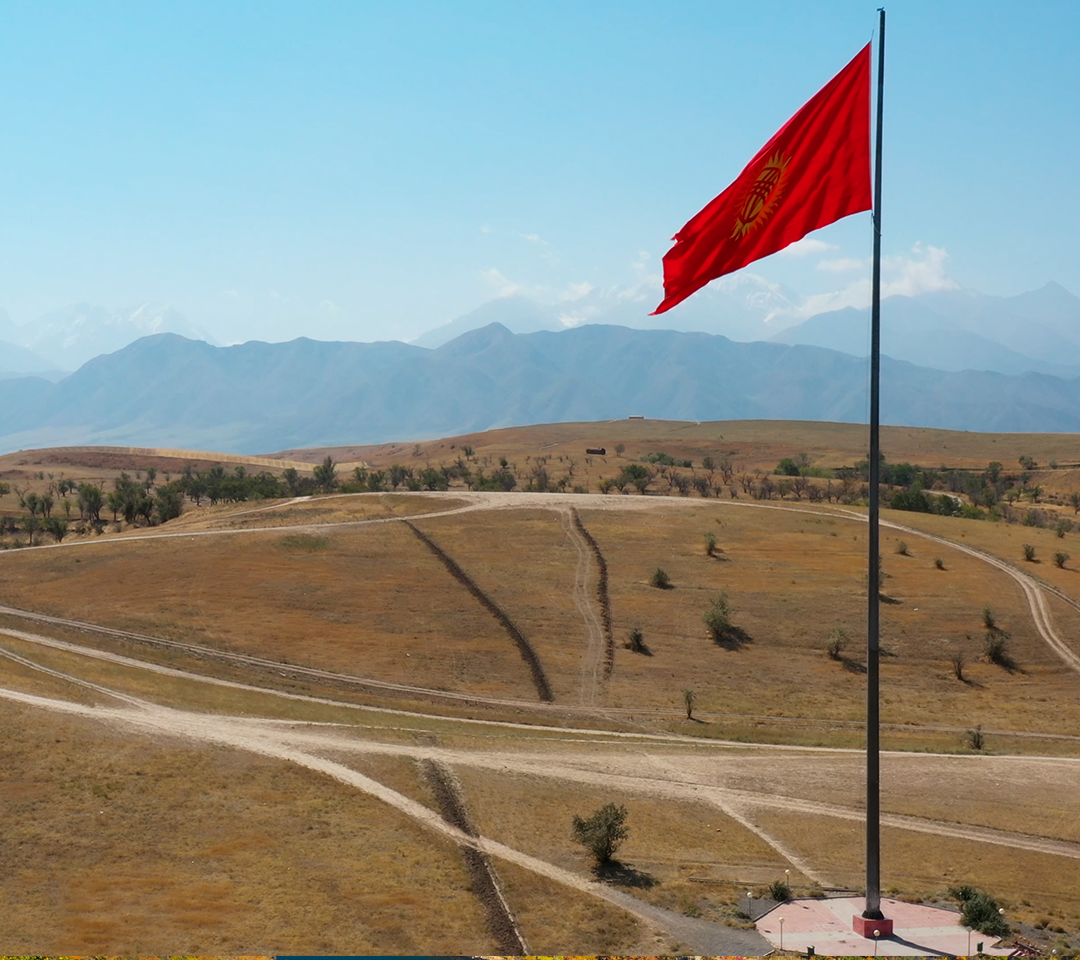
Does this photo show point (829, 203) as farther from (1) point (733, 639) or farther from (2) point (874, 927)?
(1) point (733, 639)

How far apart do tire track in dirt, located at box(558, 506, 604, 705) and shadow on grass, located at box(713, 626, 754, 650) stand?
263 inches

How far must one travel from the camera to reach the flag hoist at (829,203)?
16766 mm

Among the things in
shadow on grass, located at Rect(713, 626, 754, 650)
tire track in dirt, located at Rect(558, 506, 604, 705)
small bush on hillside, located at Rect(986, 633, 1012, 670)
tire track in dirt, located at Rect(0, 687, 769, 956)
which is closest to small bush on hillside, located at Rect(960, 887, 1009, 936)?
tire track in dirt, located at Rect(0, 687, 769, 956)

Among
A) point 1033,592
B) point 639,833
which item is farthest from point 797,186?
point 1033,592

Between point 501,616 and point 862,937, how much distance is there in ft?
146

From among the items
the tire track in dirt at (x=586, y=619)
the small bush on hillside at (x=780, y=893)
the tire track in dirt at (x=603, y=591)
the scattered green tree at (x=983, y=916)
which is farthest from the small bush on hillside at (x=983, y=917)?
the tire track in dirt at (x=603, y=591)

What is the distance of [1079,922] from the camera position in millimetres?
19531

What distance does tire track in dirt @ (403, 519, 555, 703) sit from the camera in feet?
168

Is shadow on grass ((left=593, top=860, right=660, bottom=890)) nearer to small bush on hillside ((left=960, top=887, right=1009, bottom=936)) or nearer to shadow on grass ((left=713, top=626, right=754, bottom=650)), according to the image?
small bush on hillside ((left=960, top=887, right=1009, bottom=936))

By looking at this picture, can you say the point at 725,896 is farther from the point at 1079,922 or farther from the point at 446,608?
the point at 446,608

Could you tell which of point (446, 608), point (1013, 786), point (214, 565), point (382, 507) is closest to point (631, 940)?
point (1013, 786)

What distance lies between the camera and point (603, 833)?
22172 mm

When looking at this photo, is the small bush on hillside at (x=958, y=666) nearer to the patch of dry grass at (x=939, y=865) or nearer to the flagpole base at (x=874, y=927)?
the patch of dry grass at (x=939, y=865)

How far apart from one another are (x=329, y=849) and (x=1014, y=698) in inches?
1618
